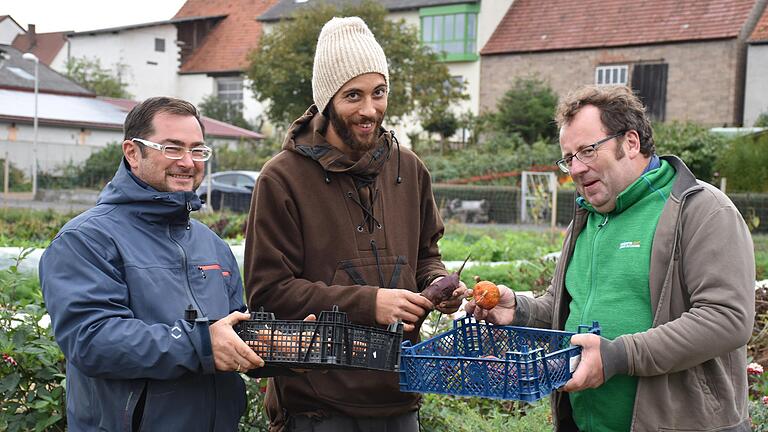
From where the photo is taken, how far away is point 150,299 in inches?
117

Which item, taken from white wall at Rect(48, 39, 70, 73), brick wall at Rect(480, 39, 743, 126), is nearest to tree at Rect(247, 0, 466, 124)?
brick wall at Rect(480, 39, 743, 126)

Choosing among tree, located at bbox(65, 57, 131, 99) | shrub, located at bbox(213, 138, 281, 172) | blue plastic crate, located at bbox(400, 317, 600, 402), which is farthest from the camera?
tree, located at bbox(65, 57, 131, 99)

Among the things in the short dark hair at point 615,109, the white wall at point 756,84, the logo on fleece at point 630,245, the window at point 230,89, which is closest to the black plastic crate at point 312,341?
the logo on fleece at point 630,245

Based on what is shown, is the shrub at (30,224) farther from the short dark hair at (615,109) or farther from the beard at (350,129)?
the short dark hair at (615,109)

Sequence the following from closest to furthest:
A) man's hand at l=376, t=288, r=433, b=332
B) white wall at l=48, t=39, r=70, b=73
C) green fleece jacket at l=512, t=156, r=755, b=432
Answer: green fleece jacket at l=512, t=156, r=755, b=432 → man's hand at l=376, t=288, r=433, b=332 → white wall at l=48, t=39, r=70, b=73

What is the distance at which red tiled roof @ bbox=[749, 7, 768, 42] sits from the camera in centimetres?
3149

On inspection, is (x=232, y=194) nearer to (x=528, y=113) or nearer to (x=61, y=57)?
(x=528, y=113)

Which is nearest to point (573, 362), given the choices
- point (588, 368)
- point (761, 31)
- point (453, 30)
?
point (588, 368)

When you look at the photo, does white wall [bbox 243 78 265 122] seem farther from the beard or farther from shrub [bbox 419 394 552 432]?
the beard

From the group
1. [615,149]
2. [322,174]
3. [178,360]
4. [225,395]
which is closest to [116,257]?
[178,360]

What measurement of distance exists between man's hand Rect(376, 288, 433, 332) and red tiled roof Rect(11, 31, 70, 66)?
57.3 metres

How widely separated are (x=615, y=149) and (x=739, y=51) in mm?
31851

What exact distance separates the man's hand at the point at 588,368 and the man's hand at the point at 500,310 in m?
0.63

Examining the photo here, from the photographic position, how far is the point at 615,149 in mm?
3213
